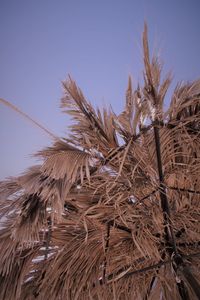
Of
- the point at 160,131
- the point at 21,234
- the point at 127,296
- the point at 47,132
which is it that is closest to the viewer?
the point at 21,234

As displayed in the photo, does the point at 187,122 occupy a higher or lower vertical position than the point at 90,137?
higher

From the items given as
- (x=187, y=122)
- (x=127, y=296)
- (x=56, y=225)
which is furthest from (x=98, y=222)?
(x=187, y=122)

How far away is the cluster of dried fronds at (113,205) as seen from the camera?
1.44 metres

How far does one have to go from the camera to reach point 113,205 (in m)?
1.75

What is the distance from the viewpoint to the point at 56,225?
181 centimetres

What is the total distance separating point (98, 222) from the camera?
1.82 m

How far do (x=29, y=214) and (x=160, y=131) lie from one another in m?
0.92

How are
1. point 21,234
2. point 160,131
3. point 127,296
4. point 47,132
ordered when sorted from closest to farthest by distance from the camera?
point 21,234, point 47,132, point 160,131, point 127,296

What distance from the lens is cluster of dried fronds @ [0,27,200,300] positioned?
4.71 feet

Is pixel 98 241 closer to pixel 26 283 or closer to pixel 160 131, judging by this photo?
pixel 26 283

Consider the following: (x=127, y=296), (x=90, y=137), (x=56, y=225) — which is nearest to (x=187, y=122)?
(x=90, y=137)

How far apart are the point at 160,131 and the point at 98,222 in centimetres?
75

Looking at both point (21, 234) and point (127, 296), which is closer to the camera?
point (21, 234)

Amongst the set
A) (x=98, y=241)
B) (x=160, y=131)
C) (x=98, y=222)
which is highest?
(x=160, y=131)
